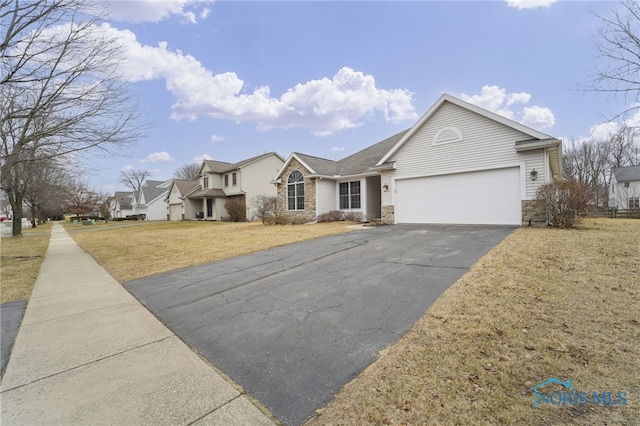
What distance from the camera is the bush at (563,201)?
9500 mm

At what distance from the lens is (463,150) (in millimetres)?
12125

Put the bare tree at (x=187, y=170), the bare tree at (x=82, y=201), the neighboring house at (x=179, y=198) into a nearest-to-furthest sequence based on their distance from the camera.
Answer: the neighboring house at (x=179, y=198)
the bare tree at (x=82, y=201)
the bare tree at (x=187, y=170)

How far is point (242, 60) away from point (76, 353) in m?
16.8

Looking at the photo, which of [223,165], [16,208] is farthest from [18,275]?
[223,165]

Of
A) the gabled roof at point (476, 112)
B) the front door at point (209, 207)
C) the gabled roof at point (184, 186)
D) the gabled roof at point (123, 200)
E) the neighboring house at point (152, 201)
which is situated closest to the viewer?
the gabled roof at point (476, 112)

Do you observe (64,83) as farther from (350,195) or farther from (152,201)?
(152,201)

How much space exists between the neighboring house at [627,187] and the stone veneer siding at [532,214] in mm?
35007

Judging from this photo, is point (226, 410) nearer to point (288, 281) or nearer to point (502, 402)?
point (502, 402)

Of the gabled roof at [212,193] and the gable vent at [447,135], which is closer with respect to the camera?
the gable vent at [447,135]

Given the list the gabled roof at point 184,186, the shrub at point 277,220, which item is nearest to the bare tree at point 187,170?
the gabled roof at point 184,186

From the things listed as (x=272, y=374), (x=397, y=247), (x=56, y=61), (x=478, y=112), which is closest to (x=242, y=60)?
(x=56, y=61)

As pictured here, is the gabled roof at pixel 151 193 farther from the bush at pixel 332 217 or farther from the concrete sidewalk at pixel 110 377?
the concrete sidewalk at pixel 110 377

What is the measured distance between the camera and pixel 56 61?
23.6 feet

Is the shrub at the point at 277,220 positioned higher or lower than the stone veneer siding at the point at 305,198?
lower
